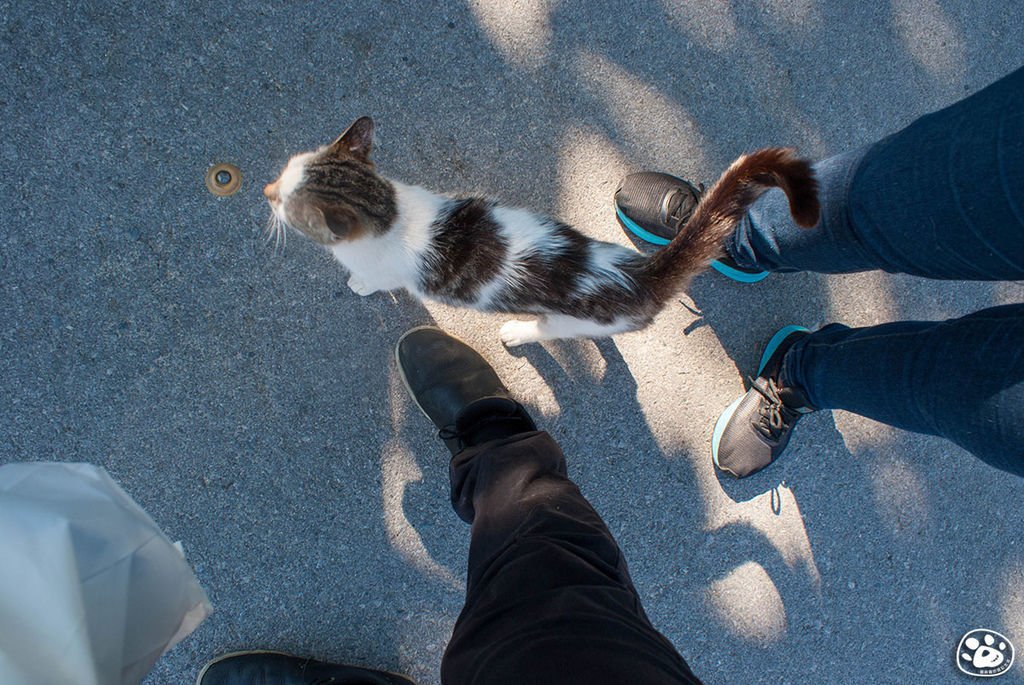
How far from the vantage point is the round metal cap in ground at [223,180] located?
1.75m

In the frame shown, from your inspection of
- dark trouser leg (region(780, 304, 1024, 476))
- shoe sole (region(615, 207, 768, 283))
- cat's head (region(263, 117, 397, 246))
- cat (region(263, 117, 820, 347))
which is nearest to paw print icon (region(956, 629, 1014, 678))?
dark trouser leg (region(780, 304, 1024, 476))

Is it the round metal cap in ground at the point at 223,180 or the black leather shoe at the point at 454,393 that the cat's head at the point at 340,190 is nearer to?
the round metal cap in ground at the point at 223,180

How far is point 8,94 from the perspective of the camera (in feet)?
5.59

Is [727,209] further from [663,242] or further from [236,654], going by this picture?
[236,654]

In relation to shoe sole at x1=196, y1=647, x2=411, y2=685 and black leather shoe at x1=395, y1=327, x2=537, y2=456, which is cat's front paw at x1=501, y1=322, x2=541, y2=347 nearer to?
black leather shoe at x1=395, y1=327, x2=537, y2=456

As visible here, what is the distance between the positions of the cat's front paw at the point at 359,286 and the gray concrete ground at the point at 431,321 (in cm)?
5

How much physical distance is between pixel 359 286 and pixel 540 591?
1.05 m

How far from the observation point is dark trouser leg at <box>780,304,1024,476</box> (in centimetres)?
118

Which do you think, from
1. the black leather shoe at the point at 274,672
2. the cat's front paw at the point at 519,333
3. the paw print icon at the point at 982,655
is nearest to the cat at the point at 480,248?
the cat's front paw at the point at 519,333

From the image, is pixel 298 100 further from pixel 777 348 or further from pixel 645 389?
pixel 777 348

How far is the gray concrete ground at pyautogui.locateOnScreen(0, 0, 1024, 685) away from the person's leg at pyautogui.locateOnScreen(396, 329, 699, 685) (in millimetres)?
156

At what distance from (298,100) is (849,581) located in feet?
8.05

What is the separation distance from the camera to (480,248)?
5.01 feet

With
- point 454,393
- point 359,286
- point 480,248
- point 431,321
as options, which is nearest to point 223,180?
point 359,286
